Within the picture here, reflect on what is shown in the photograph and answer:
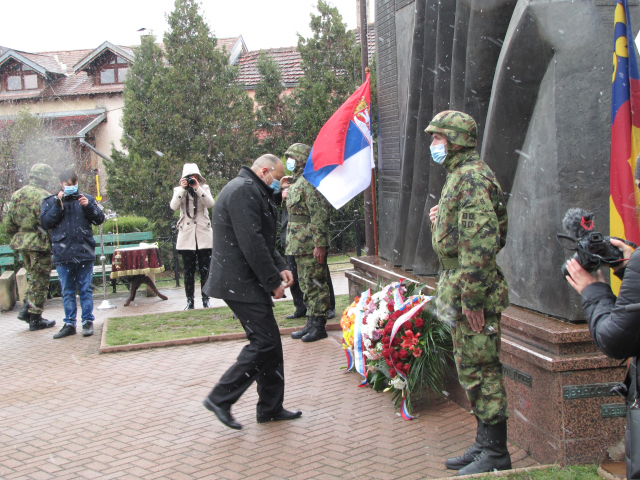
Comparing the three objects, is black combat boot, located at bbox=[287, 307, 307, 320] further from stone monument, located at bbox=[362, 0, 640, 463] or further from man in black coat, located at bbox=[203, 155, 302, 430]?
stone monument, located at bbox=[362, 0, 640, 463]

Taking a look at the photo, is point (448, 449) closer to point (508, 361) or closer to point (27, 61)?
point (508, 361)

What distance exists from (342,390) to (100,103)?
28.5m

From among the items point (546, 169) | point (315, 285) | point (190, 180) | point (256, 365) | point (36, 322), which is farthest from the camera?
point (190, 180)

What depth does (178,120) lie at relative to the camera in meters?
17.9

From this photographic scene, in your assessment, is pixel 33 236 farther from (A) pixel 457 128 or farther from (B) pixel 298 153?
(A) pixel 457 128

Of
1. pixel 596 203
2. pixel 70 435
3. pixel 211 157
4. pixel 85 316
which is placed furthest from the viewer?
pixel 211 157

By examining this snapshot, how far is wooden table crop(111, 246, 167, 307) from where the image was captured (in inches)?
414

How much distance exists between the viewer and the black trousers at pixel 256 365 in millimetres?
4691

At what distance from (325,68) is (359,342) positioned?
14423 millimetres

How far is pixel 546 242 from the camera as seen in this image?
4.26 metres

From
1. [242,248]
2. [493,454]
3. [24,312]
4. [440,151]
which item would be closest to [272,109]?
[24,312]

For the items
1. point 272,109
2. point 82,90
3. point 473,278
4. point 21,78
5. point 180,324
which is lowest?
point 180,324

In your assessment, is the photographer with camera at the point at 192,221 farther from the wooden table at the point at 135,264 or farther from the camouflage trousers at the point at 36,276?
the camouflage trousers at the point at 36,276

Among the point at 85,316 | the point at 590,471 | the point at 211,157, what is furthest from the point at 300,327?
the point at 211,157
